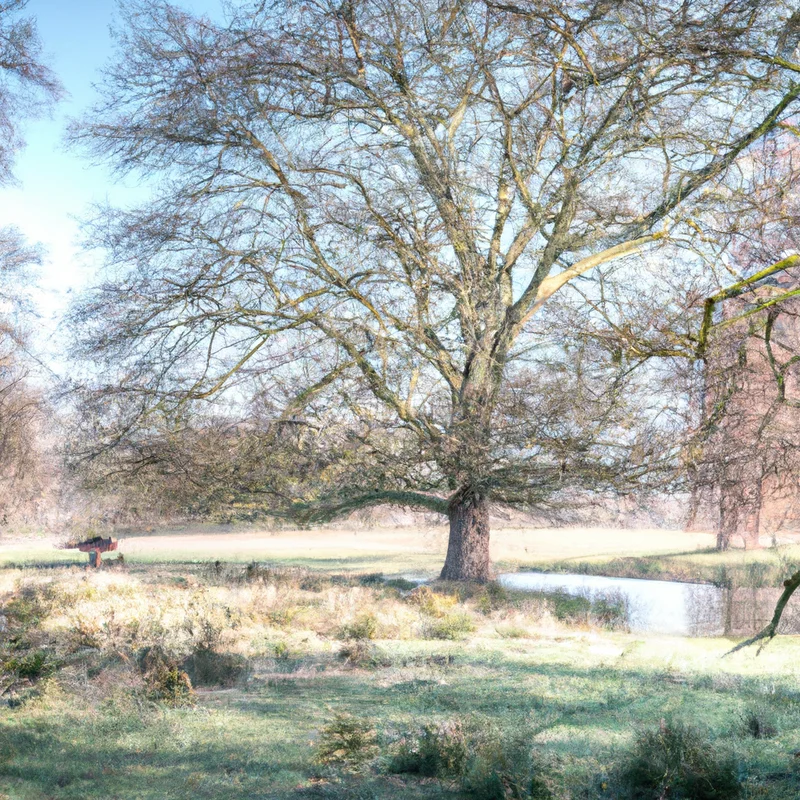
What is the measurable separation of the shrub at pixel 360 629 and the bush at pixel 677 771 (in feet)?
22.9

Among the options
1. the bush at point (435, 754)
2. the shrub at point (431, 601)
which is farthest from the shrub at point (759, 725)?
the shrub at point (431, 601)

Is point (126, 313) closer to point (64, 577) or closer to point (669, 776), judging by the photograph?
point (64, 577)

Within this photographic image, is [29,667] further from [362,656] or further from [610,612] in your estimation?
[610,612]

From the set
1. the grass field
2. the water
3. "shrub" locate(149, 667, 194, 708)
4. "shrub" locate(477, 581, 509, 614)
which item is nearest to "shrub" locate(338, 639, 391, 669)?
the grass field

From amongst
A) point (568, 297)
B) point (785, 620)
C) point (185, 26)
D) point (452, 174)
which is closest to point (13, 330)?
point (185, 26)

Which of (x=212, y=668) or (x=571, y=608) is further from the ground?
(x=212, y=668)

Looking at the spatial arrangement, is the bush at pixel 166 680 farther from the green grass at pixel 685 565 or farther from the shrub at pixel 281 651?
the green grass at pixel 685 565

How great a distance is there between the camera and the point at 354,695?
854 cm

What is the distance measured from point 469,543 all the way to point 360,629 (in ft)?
21.5

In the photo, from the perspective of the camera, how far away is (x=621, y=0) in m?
5.49

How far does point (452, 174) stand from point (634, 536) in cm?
3197

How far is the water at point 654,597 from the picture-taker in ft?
53.6

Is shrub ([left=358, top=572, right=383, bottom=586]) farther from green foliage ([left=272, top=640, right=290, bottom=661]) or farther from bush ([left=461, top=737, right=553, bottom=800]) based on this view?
bush ([left=461, top=737, right=553, bottom=800])

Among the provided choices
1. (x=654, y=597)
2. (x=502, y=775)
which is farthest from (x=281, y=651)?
→ (x=654, y=597)
